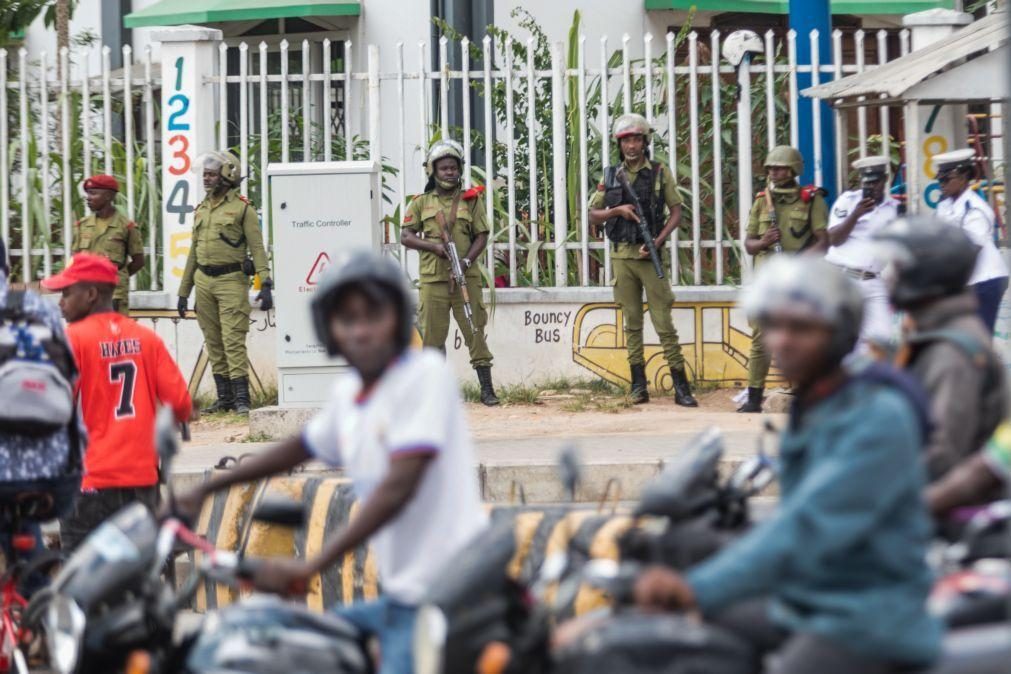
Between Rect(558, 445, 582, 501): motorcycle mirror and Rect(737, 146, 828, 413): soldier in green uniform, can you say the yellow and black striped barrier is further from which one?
Rect(737, 146, 828, 413): soldier in green uniform

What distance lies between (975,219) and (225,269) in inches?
216

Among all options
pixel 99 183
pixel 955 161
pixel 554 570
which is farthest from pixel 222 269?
pixel 554 570

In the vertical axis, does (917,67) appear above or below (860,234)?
above

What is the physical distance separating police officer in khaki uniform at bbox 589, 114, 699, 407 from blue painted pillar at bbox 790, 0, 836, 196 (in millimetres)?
1359

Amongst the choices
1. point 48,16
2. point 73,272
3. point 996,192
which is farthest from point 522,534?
point 48,16

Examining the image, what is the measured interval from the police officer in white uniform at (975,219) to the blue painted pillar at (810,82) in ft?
5.91

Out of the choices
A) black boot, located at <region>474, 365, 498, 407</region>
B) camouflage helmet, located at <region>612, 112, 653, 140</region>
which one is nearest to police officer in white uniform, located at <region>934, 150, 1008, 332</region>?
camouflage helmet, located at <region>612, 112, 653, 140</region>

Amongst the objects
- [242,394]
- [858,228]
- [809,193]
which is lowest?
[242,394]

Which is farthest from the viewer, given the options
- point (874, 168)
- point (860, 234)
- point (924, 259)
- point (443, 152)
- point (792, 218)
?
point (443, 152)

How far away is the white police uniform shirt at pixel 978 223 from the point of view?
11266 millimetres

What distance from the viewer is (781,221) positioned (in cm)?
1226

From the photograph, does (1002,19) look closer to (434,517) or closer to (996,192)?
(996,192)

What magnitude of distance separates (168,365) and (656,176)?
5.71 meters

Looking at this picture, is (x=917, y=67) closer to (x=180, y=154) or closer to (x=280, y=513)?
(x=180, y=154)
